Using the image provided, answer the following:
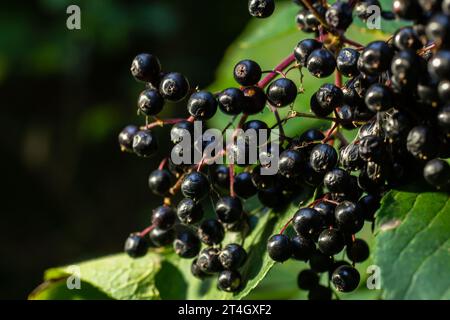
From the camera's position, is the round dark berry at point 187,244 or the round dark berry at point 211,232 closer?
the round dark berry at point 211,232

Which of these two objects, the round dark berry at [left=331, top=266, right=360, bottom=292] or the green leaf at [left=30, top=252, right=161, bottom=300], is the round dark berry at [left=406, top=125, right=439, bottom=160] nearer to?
the round dark berry at [left=331, top=266, right=360, bottom=292]

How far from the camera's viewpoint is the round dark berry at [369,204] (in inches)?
60.5

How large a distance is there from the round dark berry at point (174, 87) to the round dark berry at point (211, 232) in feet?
1.21

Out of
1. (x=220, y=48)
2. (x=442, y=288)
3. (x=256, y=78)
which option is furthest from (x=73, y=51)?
(x=442, y=288)

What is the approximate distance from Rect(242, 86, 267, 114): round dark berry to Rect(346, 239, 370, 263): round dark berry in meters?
0.43

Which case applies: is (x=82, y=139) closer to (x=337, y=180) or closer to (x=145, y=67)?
(x=145, y=67)

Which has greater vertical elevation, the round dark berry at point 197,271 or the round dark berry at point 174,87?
the round dark berry at point 174,87

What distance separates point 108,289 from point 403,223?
A: 1065 mm

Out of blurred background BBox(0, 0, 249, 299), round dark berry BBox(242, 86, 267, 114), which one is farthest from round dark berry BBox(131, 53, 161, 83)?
blurred background BBox(0, 0, 249, 299)

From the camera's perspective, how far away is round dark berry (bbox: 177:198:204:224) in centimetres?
170

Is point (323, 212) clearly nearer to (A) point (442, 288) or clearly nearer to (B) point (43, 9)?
(A) point (442, 288)

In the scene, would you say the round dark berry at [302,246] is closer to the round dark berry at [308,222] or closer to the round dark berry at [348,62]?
the round dark berry at [308,222]

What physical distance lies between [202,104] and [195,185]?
0.71 feet

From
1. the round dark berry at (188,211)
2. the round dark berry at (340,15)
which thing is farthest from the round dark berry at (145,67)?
the round dark berry at (340,15)
